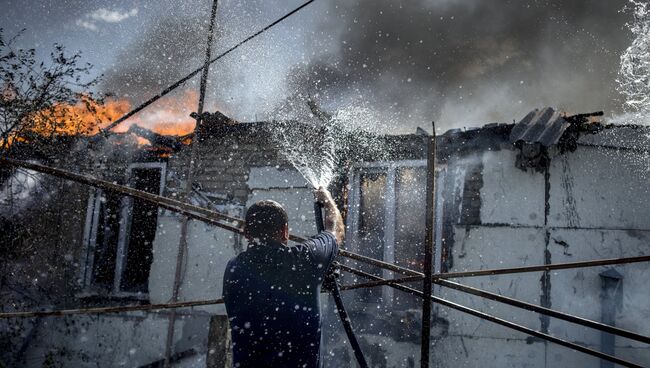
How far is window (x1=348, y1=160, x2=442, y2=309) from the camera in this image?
602 cm

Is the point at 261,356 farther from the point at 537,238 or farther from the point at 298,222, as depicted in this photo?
the point at 537,238

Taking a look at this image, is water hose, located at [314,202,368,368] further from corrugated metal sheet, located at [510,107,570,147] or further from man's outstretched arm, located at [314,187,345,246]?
corrugated metal sheet, located at [510,107,570,147]

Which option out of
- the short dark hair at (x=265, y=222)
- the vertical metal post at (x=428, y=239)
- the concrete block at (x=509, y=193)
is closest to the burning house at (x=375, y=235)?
the concrete block at (x=509, y=193)

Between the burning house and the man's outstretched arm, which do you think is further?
the burning house

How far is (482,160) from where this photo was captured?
5.78 m

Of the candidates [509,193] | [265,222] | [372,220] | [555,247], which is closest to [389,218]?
[372,220]

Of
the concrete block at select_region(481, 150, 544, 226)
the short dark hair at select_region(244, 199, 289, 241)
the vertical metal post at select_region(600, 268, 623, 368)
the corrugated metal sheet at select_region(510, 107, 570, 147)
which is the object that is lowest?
the vertical metal post at select_region(600, 268, 623, 368)

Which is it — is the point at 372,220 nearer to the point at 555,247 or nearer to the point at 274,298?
the point at 555,247

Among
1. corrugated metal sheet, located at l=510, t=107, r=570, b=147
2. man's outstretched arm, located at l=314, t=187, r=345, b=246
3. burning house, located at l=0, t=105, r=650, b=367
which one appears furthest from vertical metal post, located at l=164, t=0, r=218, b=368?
corrugated metal sheet, located at l=510, t=107, r=570, b=147

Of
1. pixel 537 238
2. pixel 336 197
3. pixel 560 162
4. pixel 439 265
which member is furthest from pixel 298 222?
pixel 560 162

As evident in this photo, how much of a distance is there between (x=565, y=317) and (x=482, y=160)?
12.5ft

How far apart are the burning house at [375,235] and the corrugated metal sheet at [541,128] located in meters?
0.03

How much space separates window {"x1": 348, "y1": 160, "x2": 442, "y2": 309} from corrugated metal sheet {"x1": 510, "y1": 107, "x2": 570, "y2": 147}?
4.55ft

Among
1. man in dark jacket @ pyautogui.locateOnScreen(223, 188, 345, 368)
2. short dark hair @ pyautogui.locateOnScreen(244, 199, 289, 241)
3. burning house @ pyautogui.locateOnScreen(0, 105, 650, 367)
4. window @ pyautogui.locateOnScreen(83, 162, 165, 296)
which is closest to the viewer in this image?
man in dark jacket @ pyautogui.locateOnScreen(223, 188, 345, 368)
